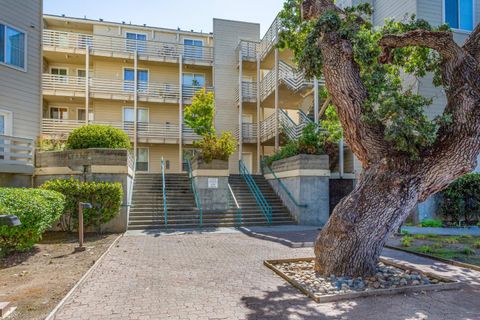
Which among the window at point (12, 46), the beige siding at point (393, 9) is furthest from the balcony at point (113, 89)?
the beige siding at point (393, 9)

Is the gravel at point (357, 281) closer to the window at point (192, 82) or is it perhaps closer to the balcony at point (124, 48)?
the window at point (192, 82)

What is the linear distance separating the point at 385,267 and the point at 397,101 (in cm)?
313

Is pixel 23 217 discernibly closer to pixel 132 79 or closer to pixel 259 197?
pixel 259 197

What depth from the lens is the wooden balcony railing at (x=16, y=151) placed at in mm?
12234

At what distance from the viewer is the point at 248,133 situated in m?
23.0

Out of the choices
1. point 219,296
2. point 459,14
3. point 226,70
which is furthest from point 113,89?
point 219,296

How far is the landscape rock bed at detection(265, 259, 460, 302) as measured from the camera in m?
5.19

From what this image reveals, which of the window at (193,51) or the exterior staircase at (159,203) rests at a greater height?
the window at (193,51)

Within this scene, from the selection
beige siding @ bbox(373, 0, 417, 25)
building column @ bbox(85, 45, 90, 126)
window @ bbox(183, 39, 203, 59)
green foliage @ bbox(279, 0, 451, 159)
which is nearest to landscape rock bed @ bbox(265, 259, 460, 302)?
green foliage @ bbox(279, 0, 451, 159)

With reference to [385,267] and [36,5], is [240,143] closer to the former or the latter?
[36,5]

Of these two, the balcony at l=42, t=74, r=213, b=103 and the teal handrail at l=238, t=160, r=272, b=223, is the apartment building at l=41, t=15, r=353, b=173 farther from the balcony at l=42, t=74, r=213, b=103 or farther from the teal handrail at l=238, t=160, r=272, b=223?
the teal handrail at l=238, t=160, r=272, b=223

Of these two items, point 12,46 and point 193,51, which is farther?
point 193,51

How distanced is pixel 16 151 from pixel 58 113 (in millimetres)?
10128

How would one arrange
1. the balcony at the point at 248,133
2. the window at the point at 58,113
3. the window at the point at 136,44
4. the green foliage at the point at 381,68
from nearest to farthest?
the green foliage at the point at 381,68
the window at the point at 58,113
the balcony at the point at 248,133
the window at the point at 136,44
